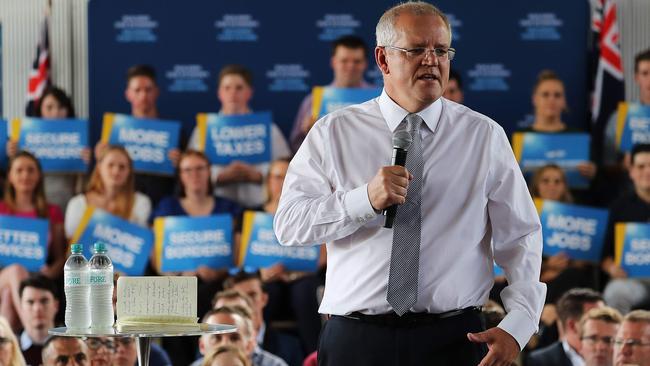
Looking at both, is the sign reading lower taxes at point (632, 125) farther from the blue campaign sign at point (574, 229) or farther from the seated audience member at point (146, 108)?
the seated audience member at point (146, 108)

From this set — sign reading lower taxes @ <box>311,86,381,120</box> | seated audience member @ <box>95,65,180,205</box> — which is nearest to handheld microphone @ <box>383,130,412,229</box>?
sign reading lower taxes @ <box>311,86,381,120</box>

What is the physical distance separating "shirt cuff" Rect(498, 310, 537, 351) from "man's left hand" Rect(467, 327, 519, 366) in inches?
0.6

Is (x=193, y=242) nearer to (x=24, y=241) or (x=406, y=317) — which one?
(x=24, y=241)

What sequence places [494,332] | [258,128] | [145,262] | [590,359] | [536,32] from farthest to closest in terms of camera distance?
[536,32] → [258,128] → [145,262] → [590,359] → [494,332]

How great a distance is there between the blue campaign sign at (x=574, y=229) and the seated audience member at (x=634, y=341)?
1.14 meters

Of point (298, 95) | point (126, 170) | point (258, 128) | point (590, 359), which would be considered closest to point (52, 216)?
point (126, 170)

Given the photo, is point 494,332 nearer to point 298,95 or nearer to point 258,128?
point 258,128

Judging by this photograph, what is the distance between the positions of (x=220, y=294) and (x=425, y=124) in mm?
4214

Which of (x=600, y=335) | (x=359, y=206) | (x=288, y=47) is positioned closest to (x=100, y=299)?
(x=359, y=206)

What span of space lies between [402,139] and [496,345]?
55cm

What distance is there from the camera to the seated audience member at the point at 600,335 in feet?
22.3

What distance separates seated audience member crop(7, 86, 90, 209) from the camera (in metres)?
8.53

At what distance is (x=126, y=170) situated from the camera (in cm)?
807

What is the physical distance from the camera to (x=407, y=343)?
2.87 meters
